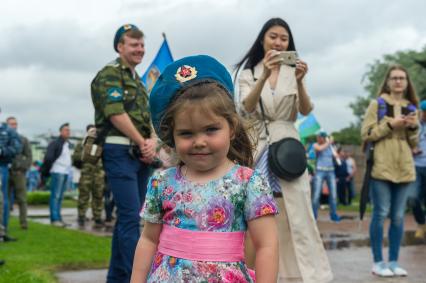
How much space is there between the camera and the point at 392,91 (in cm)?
663

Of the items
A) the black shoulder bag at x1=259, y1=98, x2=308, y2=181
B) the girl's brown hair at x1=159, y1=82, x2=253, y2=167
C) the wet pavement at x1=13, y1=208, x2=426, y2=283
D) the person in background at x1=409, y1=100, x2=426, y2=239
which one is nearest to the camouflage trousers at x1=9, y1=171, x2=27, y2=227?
the wet pavement at x1=13, y1=208, x2=426, y2=283

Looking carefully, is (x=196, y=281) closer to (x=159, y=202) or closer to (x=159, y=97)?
(x=159, y=202)

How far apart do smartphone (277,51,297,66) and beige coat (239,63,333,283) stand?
23cm

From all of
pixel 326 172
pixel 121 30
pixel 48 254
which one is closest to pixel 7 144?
pixel 48 254

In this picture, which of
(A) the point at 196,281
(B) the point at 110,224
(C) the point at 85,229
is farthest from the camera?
(B) the point at 110,224

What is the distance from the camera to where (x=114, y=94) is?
16.1 feet

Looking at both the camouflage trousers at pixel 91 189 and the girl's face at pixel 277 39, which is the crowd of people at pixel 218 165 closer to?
the girl's face at pixel 277 39

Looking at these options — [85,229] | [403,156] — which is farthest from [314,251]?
[85,229]

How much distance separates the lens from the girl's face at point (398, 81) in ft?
21.4

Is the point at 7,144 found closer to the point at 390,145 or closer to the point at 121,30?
the point at 121,30

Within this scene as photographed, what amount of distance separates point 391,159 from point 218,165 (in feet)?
13.2

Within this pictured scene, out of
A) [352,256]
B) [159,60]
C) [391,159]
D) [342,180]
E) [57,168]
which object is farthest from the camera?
[342,180]

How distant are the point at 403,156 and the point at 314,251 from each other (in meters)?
1.95

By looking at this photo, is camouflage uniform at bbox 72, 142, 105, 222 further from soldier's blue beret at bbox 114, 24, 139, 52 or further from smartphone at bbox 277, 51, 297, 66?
smartphone at bbox 277, 51, 297, 66
